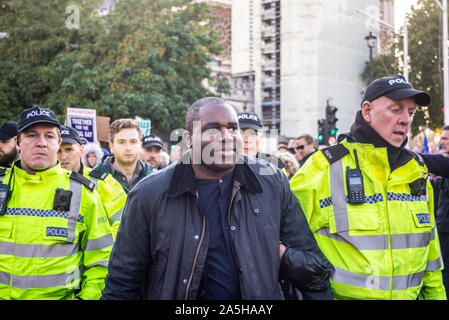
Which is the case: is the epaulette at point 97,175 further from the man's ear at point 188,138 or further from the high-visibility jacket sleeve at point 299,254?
the high-visibility jacket sleeve at point 299,254

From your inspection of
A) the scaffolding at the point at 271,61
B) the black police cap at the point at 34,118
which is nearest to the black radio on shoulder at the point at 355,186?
the black police cap at the point at 34,118

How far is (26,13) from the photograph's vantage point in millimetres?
22953

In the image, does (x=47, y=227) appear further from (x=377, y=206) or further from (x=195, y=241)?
(x=377, y=206)

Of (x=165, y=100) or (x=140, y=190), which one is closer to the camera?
(x=140, y=190)

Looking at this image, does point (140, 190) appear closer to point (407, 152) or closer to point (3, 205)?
point (3, 205)

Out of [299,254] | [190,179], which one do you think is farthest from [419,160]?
[190,179]

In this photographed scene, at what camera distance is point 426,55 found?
30.9 meters

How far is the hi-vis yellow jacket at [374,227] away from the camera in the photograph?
→ 9.65 ft

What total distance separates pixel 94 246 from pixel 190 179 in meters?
1.18

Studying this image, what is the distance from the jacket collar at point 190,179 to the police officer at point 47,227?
1071mm
